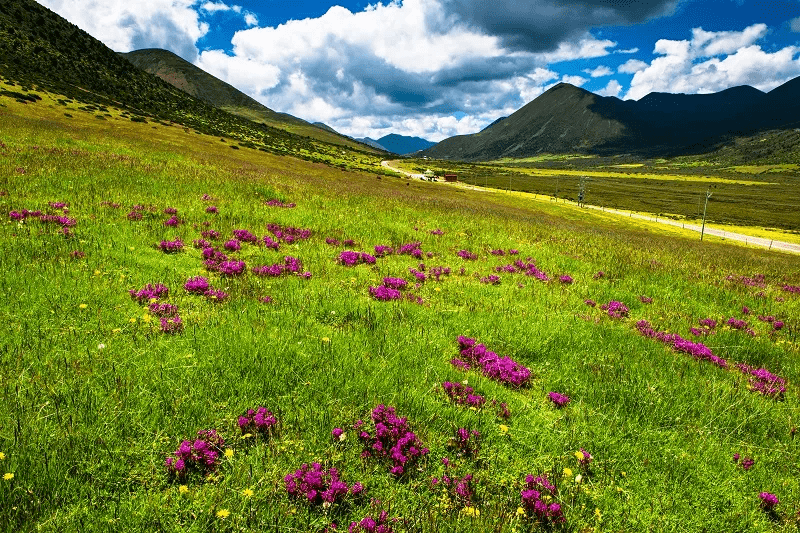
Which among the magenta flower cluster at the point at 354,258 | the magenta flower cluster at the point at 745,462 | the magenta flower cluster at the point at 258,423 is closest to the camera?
the magenta flower cluster at the point at 258,423

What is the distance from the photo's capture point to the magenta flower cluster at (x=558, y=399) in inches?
243

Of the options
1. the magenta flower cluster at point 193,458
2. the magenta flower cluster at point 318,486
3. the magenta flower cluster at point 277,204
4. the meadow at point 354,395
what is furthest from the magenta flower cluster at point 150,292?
the magenta flower cluster at point 277,204

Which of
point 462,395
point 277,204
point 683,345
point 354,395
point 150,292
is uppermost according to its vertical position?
point 277,204

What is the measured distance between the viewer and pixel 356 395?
17.9ft

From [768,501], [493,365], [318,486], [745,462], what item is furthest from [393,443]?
[745,462]

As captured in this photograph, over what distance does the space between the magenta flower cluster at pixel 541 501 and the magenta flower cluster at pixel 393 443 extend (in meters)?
1.23

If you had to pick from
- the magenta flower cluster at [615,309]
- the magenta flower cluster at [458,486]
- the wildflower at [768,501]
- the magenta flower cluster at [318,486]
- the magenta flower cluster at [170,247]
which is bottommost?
the wildflower at [768,501]

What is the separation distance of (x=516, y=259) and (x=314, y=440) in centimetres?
1160

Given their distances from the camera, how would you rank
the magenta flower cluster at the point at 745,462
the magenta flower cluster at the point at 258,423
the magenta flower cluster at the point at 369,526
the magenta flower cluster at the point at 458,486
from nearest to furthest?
the magenta flower cluster at the point at 369,526
the magenta flower cluster at the point at 458,486
the magenta flower cluster at the point at 258,423
the magenta flower cluster at the point at 745,462

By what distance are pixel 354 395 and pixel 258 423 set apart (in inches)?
52.6

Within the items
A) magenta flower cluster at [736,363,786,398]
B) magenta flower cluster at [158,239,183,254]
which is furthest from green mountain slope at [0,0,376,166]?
magenta flower cluster at [736,363,786,398]

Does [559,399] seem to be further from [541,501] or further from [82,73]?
[82,73]

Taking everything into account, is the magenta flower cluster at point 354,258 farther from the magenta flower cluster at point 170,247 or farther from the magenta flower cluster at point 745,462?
the magenta flower cluster at point 745,462

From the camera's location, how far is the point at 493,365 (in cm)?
682
